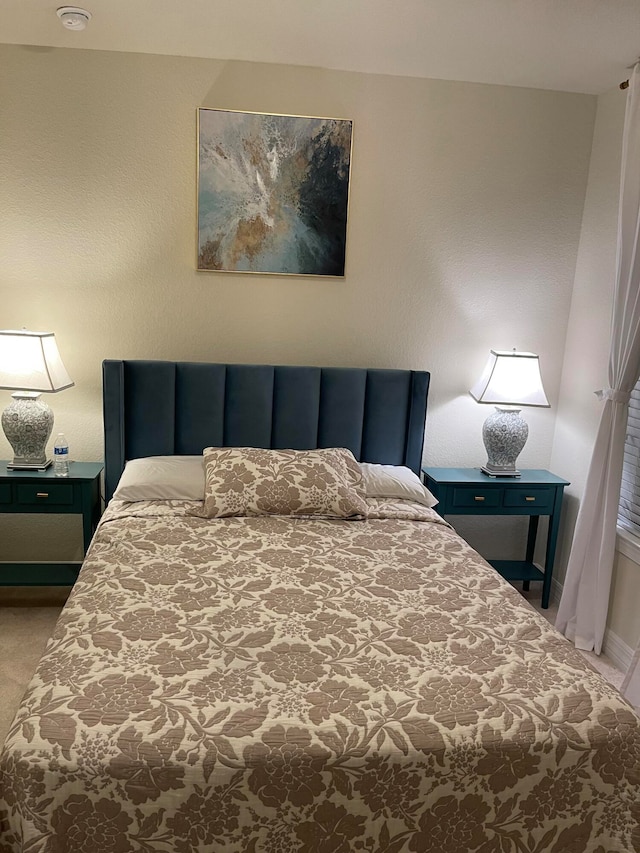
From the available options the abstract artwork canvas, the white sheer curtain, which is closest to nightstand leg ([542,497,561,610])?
the white sheer curtain

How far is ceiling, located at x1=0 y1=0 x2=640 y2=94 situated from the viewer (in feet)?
8.54

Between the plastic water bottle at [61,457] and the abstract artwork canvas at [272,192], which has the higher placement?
the abstract artwork canvas at [272,192]

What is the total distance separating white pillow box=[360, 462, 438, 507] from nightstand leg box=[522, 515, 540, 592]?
2.80 feet

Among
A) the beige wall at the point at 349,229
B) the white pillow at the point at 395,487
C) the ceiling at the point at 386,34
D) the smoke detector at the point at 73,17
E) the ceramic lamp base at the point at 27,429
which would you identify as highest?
the ceiling at the point at 386,34

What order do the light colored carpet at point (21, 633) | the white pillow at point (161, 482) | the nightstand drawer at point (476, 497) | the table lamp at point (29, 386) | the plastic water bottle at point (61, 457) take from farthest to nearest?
1. the nightstand drawer at point (476, 497)
2. the plastic water bottle at point (61, 457)
3. the table lamp at point (29, 386)
4. the white pillow at point (161, 482)
5. the light colored carpet at point (21, 633)

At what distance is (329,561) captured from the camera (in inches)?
97.9

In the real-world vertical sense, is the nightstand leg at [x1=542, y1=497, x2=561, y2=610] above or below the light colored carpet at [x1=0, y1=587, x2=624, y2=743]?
above

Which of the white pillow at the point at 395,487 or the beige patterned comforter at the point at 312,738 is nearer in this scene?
the beige patterned comforter at the point at 312,738

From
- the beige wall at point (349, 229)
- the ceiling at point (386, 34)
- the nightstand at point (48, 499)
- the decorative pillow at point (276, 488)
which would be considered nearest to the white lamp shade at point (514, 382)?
the beige wall at point (349, 229)

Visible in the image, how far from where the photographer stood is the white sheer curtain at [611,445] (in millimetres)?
2902

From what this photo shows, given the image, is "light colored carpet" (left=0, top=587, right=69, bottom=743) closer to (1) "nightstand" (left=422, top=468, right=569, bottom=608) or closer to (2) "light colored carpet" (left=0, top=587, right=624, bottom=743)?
(2) "light colored carpet" (left=0, top=587, right=624, bottom=743)

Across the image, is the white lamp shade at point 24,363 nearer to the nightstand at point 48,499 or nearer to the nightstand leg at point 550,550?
the nightstand at point 48,499

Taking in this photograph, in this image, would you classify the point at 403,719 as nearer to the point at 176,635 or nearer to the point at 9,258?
the point at 176,635

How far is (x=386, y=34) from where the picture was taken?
2.87 metres
